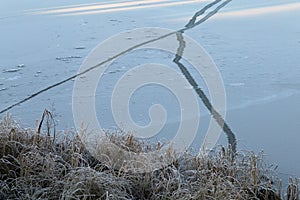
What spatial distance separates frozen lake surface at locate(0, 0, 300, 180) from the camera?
284 cm

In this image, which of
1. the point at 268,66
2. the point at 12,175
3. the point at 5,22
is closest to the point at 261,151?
the point at 12,175

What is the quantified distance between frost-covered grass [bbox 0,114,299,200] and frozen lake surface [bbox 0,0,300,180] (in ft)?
0.91

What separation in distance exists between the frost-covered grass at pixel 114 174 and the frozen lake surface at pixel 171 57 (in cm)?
28

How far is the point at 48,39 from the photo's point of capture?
4.90 meters

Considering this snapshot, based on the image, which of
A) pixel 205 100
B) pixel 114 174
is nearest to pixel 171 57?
pixel 205 100

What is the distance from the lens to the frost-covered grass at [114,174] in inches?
75.2

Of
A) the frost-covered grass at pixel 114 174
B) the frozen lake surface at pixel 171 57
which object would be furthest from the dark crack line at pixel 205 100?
the frost-covered grass at pixel 114 174

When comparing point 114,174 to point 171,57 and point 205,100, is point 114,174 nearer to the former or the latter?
point 205,100

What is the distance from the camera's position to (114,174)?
6.79 ft

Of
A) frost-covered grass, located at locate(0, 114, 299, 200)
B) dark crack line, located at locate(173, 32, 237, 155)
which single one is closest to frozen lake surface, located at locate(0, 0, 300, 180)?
dark crack line, located at locate(173, 32, 237, 155)

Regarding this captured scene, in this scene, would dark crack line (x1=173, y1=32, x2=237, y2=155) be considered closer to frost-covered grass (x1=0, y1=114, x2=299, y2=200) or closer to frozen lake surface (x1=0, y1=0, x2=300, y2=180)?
frozen lake surface (x1=0, y1=0, x2=300, y2=180)

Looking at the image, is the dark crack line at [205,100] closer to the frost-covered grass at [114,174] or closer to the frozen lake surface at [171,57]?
the frozen lake surface at [171,57]

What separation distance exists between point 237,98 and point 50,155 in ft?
4.69

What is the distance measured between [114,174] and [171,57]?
7.18ft
